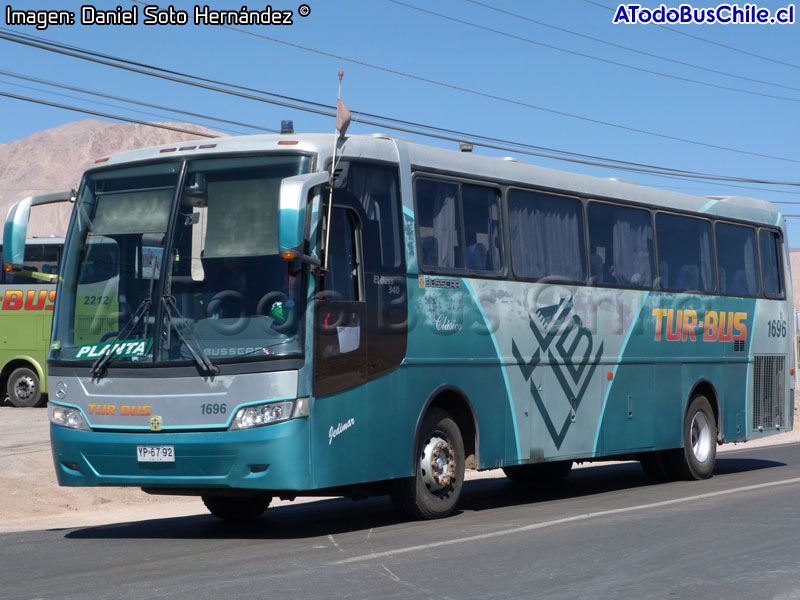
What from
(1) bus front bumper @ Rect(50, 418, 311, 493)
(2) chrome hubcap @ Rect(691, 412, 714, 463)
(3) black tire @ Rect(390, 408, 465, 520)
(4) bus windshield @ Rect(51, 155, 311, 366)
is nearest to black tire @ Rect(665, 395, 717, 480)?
(2) chrome hubcap @ Rect(691, 412, 714, 463)

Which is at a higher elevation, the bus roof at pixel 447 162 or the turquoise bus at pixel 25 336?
the bus roof at pixel 447 162

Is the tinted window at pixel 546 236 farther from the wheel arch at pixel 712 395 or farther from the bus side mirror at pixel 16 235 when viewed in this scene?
the bus side mirror at pixel 16 235

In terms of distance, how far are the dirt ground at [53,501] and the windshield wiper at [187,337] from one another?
3.73 meters

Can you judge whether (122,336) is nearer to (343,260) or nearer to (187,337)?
(187,337)

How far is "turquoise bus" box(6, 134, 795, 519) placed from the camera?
33.0 feet

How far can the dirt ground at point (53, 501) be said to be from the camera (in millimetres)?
14352

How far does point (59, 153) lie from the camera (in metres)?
174

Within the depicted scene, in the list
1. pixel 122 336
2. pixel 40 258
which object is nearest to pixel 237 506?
pixel 122 336

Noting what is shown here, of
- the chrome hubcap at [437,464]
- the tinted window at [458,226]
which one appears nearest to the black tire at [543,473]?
the tinted window at [458,226]

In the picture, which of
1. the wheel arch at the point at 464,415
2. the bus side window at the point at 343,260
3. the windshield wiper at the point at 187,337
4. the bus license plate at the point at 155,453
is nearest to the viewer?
the windshield wiper at the point at 187,337

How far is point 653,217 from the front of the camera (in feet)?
52.0

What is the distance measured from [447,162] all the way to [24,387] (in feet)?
70.6

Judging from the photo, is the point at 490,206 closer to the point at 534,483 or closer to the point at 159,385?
the point at 159,385

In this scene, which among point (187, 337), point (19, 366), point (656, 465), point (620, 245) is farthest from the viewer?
point (19, 366)
